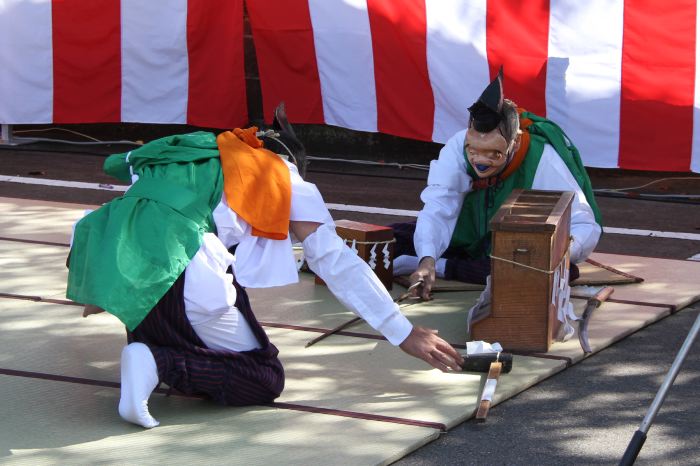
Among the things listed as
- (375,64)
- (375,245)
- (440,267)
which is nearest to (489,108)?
(375,245)

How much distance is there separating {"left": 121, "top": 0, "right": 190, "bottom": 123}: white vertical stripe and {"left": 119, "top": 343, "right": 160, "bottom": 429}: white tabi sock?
464 cm

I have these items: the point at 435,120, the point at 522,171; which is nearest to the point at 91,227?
the point at 522,171

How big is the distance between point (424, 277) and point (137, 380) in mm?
1323

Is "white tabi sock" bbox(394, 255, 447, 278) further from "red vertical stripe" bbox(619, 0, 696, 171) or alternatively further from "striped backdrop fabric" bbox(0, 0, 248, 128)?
"striped backdrop fabric" bbox(0, 0, 248, 128)

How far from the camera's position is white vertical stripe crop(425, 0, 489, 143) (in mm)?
6672

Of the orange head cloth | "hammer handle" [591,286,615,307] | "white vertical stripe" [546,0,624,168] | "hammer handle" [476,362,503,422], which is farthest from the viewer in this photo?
"white vertical stripe" [546,0,624,168]

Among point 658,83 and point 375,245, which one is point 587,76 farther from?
point 375,245

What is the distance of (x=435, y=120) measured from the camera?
689 cm

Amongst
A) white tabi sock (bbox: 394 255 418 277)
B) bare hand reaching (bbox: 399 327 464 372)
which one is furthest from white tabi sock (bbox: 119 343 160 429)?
white tabi sock (bbox: 394 255 418 277)

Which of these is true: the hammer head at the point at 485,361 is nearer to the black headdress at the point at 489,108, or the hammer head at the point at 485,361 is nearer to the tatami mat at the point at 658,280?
the black headdress at the point at 489,108

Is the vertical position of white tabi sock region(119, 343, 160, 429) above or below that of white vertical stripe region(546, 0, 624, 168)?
below

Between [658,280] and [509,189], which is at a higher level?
[509,189]

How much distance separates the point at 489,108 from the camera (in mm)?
4004

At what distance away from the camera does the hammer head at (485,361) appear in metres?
3.50
